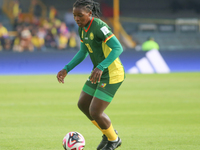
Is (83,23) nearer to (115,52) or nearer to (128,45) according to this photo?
(115,52)

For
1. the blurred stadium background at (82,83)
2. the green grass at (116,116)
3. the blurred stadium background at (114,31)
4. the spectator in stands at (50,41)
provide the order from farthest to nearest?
the spectator in stands at (50,41), the blurred stadium background at (114,31), the blurred stadium background at (82,83), the green grass at (116,116)

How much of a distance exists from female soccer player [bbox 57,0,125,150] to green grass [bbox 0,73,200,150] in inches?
28.4

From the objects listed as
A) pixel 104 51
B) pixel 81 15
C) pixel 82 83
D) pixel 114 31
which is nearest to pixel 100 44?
pixel 104 51

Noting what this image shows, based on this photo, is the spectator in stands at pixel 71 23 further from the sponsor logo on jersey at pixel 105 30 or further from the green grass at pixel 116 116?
the sponsor logo on jersey at pixel 105 30

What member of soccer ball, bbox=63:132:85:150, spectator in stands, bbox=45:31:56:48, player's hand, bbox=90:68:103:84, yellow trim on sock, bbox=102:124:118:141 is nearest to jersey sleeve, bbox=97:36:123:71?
player's hand, bbox=90:68:103:84

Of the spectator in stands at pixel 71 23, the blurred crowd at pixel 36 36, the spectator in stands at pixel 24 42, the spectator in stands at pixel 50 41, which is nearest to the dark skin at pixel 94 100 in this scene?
the blurred crowd at pixel 36 36

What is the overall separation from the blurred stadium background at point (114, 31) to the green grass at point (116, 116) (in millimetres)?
4851

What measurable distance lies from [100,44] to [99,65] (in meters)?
0.39

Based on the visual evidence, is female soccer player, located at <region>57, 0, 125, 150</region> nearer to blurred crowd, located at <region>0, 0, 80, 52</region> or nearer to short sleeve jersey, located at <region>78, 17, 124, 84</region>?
short sleeve jersey, located at <region>78, 17, 124, 84</region>

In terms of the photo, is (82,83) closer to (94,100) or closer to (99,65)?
(94,100)

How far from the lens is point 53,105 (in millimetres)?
11000

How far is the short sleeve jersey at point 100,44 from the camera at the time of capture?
5.55 m

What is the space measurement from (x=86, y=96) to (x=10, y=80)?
12239mm

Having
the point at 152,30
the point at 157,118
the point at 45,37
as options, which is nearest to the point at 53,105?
the point at 157,118
